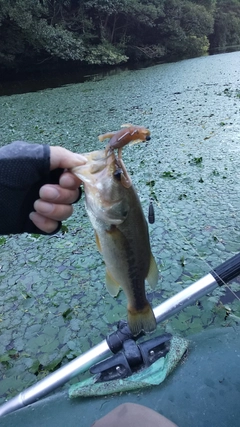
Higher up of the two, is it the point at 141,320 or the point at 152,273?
the point at 152,273

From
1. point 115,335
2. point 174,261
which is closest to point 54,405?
point 115,335

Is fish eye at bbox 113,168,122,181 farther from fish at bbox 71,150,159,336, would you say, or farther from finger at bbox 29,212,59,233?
finger at bbox 29,212,59,233

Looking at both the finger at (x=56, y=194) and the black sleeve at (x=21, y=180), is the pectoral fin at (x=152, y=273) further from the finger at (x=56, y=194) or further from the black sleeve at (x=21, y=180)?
the black sleeve at (x=21, y=180)

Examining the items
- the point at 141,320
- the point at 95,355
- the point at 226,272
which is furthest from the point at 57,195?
the point at 226,272

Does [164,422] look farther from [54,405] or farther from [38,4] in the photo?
[38,4]

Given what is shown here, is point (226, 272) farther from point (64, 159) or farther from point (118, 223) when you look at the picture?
point (64, 159)

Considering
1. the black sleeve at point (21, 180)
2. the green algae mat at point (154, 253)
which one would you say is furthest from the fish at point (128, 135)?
the green algae mat at point (154, 253)

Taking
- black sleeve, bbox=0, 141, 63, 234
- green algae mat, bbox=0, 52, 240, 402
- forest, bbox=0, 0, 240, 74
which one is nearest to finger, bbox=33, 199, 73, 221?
black sleeve, bbox=0, 141, 63, 234
